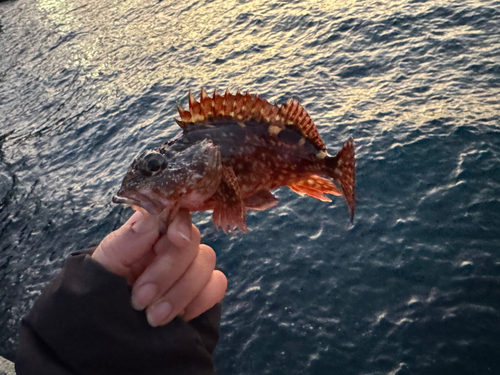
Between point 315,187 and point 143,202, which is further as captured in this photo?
point 315,187

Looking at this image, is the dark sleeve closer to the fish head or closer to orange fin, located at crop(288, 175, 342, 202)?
the fish head

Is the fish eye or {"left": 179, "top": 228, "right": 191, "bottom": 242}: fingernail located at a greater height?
the fish eye

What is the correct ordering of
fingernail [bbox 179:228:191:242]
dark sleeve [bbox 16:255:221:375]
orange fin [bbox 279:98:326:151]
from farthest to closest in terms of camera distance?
orange fin [bbox 279:98:326:151]
dark sleeve [bbox 16:255:221:375]
fingernail [bbox 179:228:191:242]

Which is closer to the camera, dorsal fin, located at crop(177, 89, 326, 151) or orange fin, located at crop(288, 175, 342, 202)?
dorsal fin, located at crop(177, 89, 326, 151)

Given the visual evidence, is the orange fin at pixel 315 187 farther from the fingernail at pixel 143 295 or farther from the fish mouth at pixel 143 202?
the fingernail at pixel 143 295

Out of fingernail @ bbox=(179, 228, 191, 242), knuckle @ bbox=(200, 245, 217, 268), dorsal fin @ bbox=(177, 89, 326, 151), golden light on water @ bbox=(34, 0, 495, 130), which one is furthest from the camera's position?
golden light on water @ bbox=(34, 0, 495, 130)

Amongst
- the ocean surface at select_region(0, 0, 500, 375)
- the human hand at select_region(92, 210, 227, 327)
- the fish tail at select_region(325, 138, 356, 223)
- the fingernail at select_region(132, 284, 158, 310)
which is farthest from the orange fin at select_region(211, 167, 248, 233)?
the ocean surface at select_region(0, 0, 500, 375)

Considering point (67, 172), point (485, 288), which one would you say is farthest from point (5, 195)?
point (485, 288)

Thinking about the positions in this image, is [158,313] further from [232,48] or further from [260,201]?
[232,48]

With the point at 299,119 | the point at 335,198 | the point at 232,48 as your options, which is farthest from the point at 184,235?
the point at 232,48
